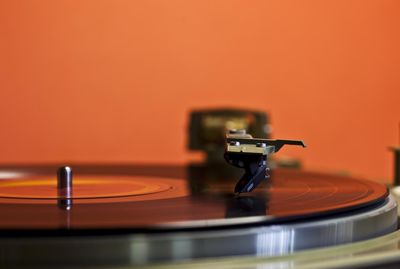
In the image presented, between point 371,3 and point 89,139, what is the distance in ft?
2.47

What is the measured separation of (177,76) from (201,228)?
3.89 ft

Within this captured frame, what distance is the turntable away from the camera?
44 cm

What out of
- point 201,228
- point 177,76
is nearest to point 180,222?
point 201,228

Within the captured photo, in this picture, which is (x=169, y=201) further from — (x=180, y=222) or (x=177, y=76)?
(x=177, y=76)

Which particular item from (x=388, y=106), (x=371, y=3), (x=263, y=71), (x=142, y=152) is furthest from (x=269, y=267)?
(x=263, y=71)

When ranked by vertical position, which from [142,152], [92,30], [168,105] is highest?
[92,30]

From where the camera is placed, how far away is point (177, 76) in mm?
1631

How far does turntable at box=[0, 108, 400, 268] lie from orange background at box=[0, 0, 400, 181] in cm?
76

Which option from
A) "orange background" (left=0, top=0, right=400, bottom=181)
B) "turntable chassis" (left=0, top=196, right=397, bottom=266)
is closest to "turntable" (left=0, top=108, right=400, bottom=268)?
"turntable chassis" (left=0, top=196, right=397, bottom=266)

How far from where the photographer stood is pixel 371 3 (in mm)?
1406

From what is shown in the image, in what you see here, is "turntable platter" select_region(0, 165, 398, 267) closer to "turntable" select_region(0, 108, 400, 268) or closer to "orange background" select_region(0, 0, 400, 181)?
"turntable" select_region(0, 108, 400, 268)

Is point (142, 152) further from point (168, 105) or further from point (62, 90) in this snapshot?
point (62, 90)

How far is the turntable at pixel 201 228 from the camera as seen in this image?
435mm

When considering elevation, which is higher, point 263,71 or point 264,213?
point 263,71
